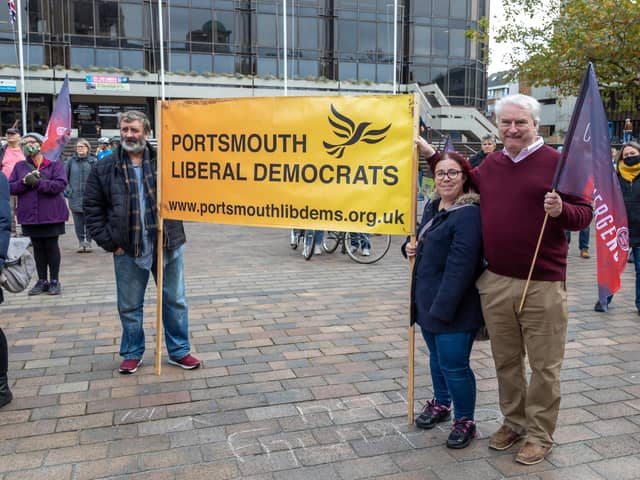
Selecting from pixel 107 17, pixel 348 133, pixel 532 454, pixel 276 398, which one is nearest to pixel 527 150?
pixel 348 133

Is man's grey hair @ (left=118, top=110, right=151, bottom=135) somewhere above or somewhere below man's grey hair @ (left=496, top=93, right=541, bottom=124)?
above

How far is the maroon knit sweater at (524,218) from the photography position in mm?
3094

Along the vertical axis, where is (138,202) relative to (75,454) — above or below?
above

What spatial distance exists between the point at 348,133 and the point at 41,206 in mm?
4819

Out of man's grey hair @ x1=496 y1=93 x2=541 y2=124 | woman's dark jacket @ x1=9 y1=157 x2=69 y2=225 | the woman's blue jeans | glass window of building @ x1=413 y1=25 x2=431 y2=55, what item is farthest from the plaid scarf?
glass window of building @ x1=413 y1=25 x2=431 y2=55

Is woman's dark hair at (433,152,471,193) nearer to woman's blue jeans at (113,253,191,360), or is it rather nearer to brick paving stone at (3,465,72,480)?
woman's blue jeans at (113,253,191,360)

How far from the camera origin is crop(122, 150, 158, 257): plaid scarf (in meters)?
4.47

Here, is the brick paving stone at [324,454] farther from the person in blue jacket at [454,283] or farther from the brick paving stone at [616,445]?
the brick paving stone at [616,445]

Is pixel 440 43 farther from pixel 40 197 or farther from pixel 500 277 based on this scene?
pixel 500 277

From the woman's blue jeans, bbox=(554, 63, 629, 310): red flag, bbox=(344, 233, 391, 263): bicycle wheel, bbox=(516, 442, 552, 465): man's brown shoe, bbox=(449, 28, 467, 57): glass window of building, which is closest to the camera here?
bbox=(554, 63, 629, 310): red flag

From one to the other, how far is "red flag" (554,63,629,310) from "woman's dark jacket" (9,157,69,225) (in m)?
6.07

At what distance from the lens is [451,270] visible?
329 centimetres

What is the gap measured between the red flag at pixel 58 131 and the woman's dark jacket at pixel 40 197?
321 millimetres

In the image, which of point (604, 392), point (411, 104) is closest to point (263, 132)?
point (411, 104)
